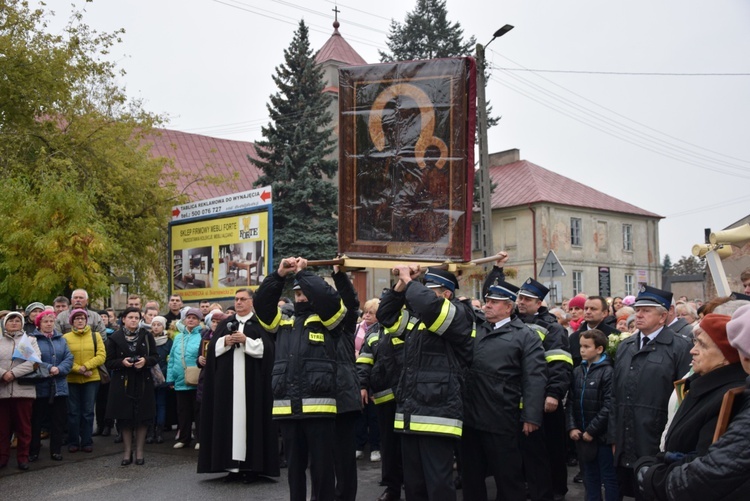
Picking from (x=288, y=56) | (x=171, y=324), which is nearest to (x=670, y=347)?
(x=171, y=324)

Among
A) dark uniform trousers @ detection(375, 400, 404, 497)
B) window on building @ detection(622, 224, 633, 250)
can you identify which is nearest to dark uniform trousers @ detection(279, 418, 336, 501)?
dark uniform trousers @ detection(375, 400, 404, 497)

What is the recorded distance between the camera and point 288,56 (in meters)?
32.6

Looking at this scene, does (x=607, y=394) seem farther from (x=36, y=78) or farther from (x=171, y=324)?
(x=36, y=78)

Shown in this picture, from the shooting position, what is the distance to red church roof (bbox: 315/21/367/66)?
4491 cm

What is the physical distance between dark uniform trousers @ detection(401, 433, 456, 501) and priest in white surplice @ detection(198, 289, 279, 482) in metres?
2.87

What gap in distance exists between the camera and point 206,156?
4247 centimetres

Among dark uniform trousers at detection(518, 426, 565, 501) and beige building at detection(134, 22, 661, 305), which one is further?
beige building at detection(134, 22, 661, 305)

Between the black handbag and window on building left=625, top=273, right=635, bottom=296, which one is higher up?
window on building left=625, top=273, right=635, bottom=296

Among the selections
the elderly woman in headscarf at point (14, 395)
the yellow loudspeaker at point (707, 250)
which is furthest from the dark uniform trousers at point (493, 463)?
the elderly woman in headscarf at point (14, 395)

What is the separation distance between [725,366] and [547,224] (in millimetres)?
41925

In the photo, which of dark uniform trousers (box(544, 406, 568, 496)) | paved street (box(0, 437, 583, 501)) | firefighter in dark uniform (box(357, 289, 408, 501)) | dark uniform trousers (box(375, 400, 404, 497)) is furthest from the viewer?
paved street (box(0, 437, 583, 501))

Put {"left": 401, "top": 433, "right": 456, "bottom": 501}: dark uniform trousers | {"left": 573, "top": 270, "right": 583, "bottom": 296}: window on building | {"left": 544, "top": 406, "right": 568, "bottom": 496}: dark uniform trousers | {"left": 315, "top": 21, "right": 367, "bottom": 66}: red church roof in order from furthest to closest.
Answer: {"left": 573, "top": 270, "right": 583, "bottom": 296}: window on building, {"left": 315, "top": 21, "right": 367, "bottom": 66}: red church roof, {"left": 544, "top": 406, "right": 568, "bottom": 496}: dark uniform trousers, {"left": 401, "top": 433, "right": 456, "bottom": 501}: dark uniform trousers

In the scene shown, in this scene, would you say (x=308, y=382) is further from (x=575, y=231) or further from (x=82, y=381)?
Answer: (x=575, y=231)

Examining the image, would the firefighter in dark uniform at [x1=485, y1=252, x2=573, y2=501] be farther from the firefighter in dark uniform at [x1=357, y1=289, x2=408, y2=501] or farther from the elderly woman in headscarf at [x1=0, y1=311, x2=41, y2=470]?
the elderly woman in headscarf at [x1=0, y1=311, x2=41, y2=470]
